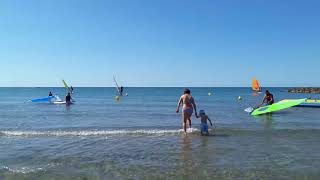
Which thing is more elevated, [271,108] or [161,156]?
[271,108]

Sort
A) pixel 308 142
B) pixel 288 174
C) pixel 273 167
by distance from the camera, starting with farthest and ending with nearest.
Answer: pixel 308 142 < pixel 273 167 < pixel 288 174

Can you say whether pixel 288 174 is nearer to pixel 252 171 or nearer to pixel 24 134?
pixel 252 171

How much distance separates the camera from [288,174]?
7379 mm

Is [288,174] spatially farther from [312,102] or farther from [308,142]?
[312,102]

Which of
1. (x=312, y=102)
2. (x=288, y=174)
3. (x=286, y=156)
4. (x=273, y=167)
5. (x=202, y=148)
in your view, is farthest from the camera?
(x=312, y=102)

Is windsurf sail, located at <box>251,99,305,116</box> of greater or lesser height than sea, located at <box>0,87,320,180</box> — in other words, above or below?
above

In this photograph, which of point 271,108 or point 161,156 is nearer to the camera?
point 161,156

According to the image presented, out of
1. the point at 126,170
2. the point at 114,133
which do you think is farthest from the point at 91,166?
the point at 114,133

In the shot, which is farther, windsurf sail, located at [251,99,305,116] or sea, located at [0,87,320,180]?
windsurf sail, located at [251,99,305,116]

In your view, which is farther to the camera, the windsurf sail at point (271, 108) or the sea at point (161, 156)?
the windsurf sail at point (271, 108)

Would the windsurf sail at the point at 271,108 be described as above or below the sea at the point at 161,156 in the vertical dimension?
above

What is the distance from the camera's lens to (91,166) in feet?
26.8

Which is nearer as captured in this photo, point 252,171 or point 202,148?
point 252,171

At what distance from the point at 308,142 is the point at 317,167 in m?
3.68
